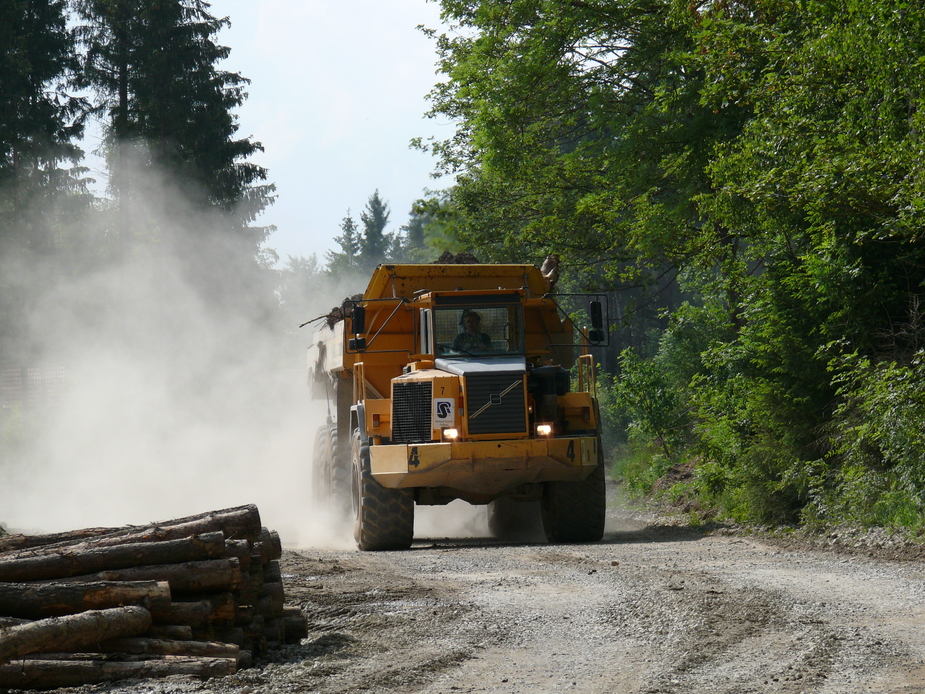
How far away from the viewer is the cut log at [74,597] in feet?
23.8

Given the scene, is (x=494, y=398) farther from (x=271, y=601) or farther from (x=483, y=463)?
(x=271, y=601)

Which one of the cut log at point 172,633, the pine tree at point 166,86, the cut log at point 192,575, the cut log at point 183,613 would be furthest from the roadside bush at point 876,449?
the pine tree at point 166,86

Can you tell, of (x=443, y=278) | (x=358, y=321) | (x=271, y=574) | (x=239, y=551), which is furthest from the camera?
(x=443, y=278)

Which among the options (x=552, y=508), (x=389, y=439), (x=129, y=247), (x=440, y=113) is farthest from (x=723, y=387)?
(x=129, y=247)

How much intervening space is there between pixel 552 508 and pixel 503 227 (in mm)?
12394

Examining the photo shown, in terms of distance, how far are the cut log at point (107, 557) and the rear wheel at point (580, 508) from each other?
313 inches

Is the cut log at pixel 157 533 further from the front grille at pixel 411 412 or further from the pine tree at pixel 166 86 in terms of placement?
the pine tree at pixel 166 86

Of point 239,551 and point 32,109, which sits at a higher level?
point 32,109

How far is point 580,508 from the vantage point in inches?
603

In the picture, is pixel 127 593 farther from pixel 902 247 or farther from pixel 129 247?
pixel 129 247

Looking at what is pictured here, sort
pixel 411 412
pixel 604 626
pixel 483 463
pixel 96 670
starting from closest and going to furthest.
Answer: pixel 96 670 → pixel 604 626 → pixel 483 463 → pixel 411 412

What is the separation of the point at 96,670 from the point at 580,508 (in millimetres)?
9225

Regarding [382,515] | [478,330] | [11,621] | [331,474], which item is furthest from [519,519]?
[11,621]

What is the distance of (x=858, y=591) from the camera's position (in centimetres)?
952
